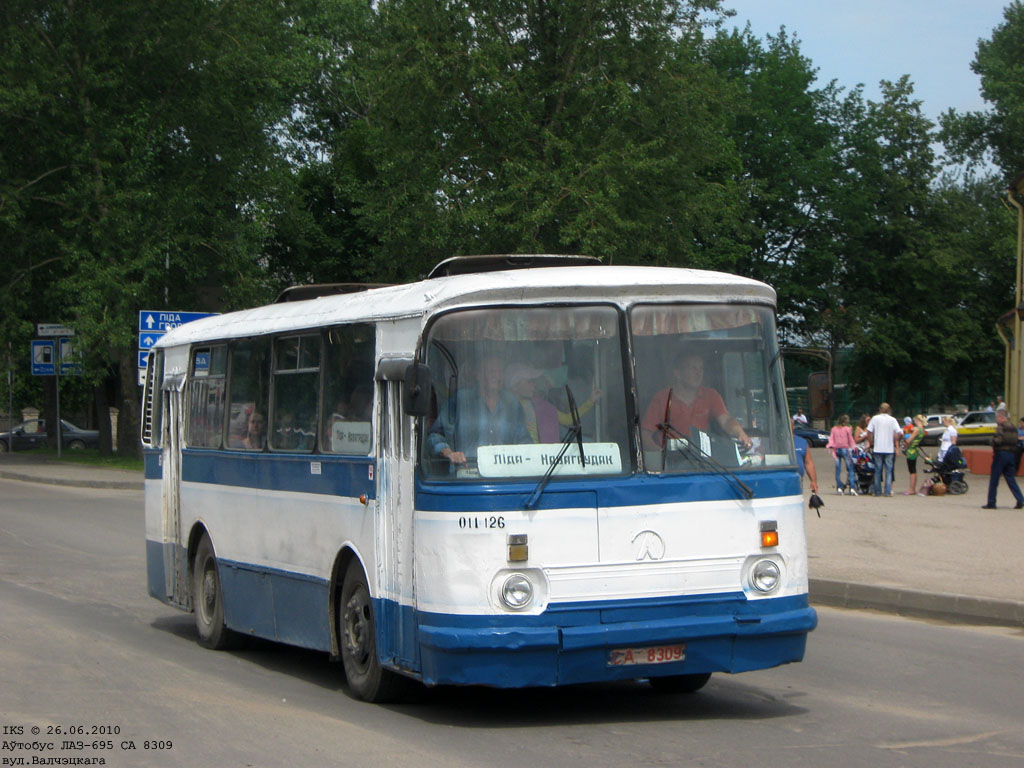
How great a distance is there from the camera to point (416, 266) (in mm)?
44781

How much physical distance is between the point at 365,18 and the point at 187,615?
47815 mm

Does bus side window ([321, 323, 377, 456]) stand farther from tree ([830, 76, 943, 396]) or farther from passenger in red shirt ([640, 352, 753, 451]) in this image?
tree ([830, 76, 943, 396])

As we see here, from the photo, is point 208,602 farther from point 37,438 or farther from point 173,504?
point 37,438

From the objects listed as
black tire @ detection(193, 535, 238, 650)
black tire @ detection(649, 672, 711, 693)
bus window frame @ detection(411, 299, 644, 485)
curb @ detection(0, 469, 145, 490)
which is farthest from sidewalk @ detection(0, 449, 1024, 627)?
curb @ detection(0, 469, 145, 490)

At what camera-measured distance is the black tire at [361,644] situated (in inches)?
331

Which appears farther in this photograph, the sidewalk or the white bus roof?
the sidewalk

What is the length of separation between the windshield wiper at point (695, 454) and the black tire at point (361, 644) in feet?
6.87

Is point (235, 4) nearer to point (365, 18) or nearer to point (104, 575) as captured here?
point (365, 18)

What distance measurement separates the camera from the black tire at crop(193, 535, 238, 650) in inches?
442

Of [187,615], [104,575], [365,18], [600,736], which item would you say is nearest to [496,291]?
[600,736]

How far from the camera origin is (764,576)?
25.9ft

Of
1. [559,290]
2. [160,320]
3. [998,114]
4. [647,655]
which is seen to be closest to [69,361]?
[160,320]

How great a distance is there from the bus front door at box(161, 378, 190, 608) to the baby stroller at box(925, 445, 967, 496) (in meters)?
19.1

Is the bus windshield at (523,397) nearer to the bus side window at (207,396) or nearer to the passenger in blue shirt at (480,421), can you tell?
A: the passenger in blue shirt at (480,421)
